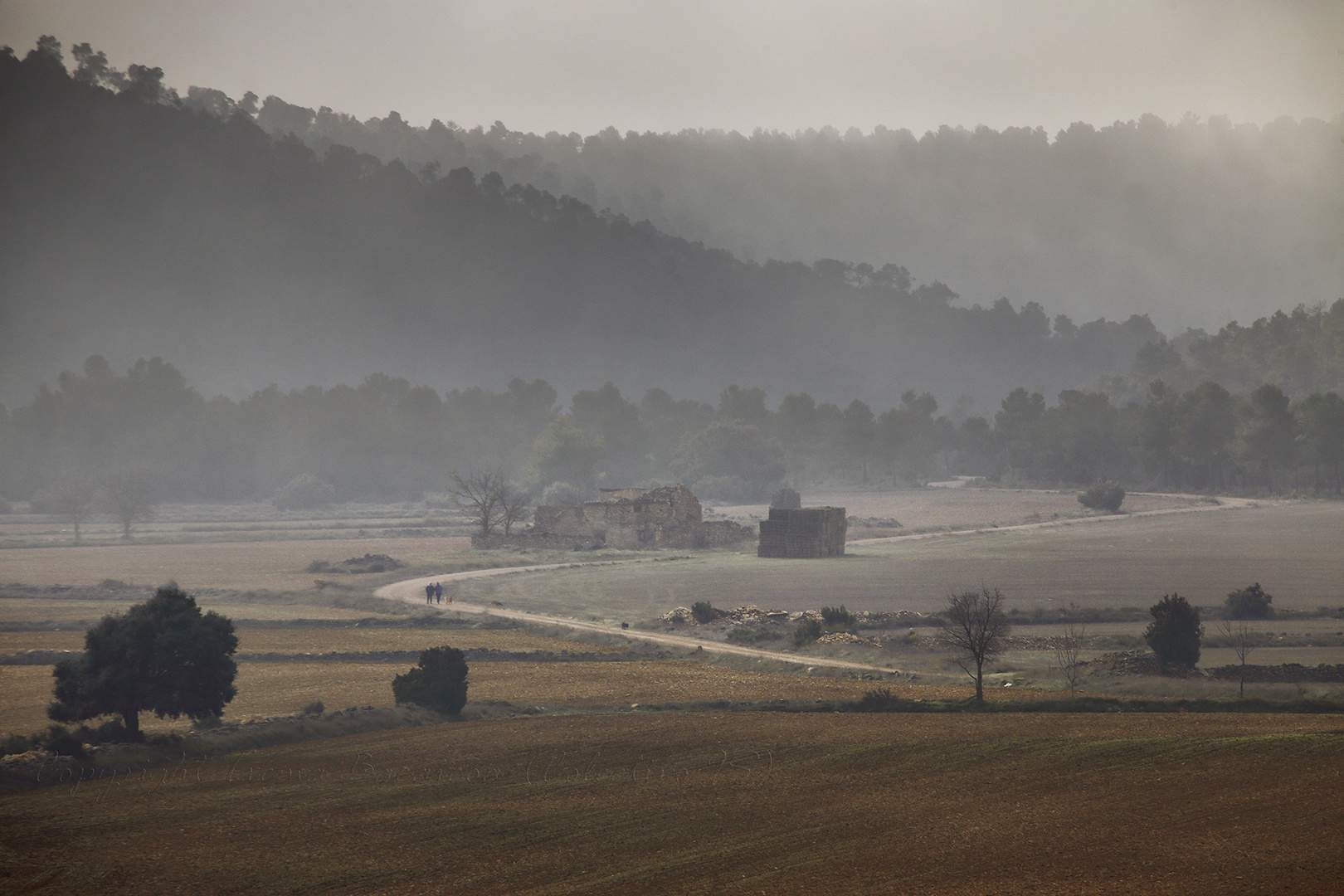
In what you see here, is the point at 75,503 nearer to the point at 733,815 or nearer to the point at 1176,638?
the point at 1176,638

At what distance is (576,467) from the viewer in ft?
465

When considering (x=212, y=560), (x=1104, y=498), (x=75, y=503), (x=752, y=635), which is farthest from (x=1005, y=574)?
(x=75, y=503)

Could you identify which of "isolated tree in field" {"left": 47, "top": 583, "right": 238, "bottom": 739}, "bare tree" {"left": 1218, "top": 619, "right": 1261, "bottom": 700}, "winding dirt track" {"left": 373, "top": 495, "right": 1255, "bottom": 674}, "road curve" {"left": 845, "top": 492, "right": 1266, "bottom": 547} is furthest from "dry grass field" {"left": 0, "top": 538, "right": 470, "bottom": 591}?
"bare tree" {"left": 1218, "top": 619, "right": 1261, "bottom": 700}

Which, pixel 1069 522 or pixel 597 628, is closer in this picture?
pixel 597 628

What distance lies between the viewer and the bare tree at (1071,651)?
34812 millimetres

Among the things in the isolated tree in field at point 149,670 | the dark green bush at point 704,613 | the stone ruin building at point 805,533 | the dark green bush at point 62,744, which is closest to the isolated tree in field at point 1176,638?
the dark green bush at point 704,613

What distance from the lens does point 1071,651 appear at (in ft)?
129

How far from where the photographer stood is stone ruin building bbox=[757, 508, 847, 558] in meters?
76.6

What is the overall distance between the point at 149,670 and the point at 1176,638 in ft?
105

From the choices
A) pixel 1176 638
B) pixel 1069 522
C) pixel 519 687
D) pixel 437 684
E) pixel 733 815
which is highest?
pixel 1069 522

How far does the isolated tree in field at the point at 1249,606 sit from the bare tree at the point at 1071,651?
21.1 ft

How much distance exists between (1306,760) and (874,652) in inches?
806

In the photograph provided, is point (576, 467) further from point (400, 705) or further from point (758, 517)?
point (400, 705)

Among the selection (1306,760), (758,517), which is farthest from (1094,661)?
(758,517)
